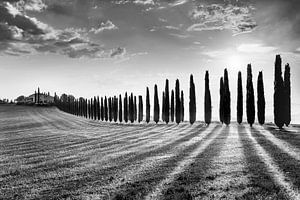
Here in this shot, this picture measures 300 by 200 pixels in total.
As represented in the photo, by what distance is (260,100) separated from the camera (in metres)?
45.7

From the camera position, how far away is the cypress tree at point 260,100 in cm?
4531

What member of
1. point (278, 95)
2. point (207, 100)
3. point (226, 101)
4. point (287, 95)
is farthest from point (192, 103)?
point (287, 95)

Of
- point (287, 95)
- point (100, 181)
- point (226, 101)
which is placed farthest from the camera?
point (226, 101)

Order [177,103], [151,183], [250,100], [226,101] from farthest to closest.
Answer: [177,103] → [226,101] → [250,100] → [151,183]

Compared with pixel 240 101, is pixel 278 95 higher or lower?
higher

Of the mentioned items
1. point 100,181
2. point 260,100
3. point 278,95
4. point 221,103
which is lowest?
point 100,181

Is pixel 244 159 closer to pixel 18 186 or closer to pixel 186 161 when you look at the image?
pixel 186 161

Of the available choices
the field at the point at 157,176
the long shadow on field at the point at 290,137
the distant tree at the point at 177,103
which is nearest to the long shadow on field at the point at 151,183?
the field at the point at 157,176

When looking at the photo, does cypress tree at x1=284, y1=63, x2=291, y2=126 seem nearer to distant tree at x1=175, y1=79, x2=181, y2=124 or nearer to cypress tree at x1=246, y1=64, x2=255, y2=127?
cypress tree at x1=246, y1=64, x2=255, y2=127

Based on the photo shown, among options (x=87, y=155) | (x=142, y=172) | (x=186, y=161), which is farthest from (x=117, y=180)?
(x=87, y=155)

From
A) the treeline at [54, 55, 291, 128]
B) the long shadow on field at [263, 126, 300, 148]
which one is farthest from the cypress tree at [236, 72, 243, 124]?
the long shadow on field at [263, 126, 300, 148]

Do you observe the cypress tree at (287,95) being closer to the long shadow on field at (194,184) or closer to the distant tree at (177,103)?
the distant tree at (177,103)

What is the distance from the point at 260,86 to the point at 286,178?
122 feet

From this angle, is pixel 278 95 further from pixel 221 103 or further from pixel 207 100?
pixel 207 100
